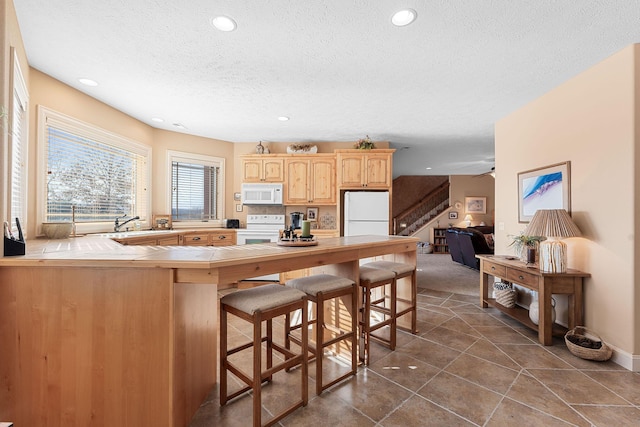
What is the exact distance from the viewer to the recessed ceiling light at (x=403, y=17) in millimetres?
1803

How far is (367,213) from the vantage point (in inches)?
177

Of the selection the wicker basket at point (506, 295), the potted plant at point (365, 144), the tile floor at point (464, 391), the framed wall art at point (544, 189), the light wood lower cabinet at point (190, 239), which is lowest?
the tile floor at point (464, 391)

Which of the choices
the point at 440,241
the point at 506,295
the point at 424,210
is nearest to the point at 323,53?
the point at 506,295

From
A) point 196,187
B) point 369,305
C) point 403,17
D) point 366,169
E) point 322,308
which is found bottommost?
point 369,305

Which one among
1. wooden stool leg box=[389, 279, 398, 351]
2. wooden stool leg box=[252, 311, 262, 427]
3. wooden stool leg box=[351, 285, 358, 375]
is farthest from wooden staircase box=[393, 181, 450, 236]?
wooden stool leg box=[252, 311, 262, 427]

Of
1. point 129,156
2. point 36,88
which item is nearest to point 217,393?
point 36,88

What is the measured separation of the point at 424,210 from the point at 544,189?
325 inches

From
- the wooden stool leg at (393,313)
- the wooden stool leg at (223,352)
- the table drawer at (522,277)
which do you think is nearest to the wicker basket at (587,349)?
the table drawer at (522,277)

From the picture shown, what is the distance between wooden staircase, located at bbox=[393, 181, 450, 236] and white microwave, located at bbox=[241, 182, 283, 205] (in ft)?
22.6

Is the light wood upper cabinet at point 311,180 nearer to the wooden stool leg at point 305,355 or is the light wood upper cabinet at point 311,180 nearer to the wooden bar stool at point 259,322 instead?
the wooden bar stool at point 259,322

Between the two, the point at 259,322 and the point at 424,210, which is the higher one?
the point at 424,210

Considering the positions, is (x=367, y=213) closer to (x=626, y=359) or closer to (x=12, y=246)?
(x=626, y=359)

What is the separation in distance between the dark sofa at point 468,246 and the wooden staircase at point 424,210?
13.7ft

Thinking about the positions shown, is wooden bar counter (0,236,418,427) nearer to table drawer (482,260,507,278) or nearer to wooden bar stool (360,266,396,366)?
wooden bar stool (360,266,396,366)
